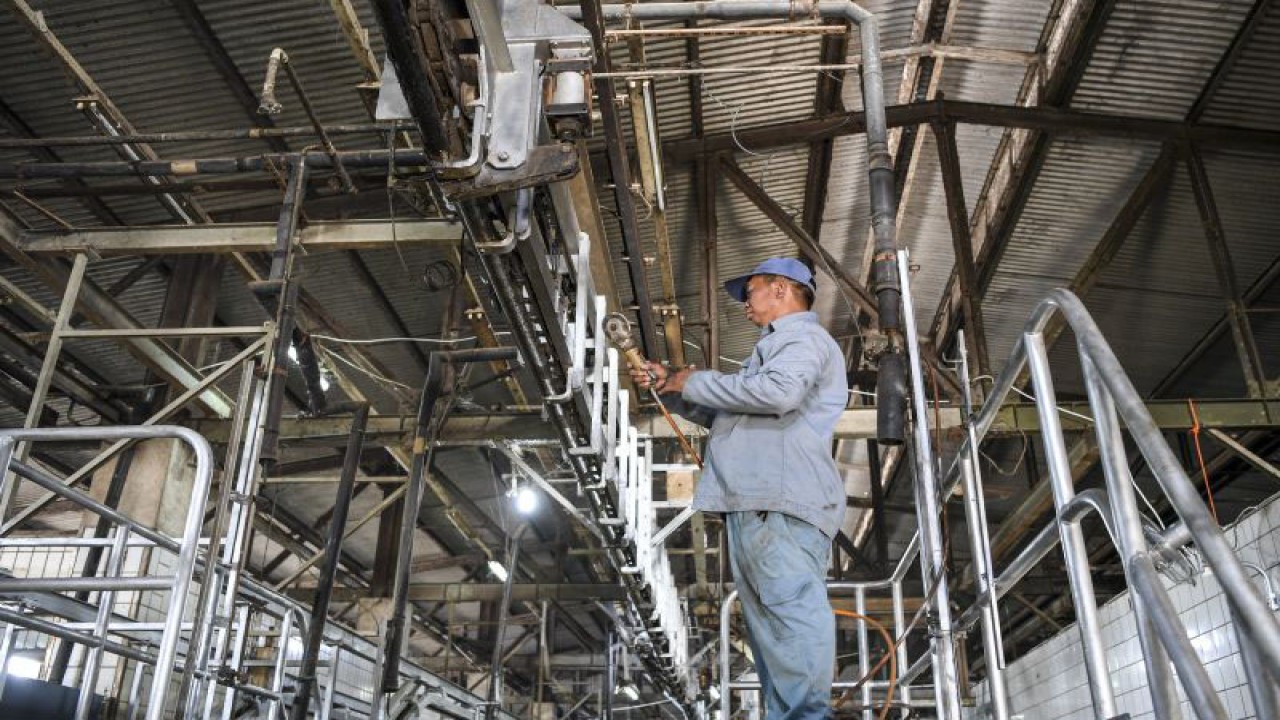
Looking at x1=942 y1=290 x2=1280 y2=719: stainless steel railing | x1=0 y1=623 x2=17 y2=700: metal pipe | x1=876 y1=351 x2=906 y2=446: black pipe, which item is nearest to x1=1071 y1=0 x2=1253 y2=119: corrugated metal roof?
x1=876 y1=351 x2=906 y2=446: black pipe

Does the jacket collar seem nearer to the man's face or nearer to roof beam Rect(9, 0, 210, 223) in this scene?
the man's face

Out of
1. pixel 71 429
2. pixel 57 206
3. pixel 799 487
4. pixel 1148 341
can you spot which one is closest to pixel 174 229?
pixel 57 206

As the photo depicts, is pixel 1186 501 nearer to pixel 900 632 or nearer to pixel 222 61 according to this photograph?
pixel 900 632

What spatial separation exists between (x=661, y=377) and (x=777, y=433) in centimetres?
68

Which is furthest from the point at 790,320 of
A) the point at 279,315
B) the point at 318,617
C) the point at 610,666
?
the point at 610,666

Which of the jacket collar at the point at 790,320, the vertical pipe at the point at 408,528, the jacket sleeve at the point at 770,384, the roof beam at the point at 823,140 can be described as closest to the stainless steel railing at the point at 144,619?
the vertical pipe at the point at 408,528

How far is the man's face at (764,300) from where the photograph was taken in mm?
3992

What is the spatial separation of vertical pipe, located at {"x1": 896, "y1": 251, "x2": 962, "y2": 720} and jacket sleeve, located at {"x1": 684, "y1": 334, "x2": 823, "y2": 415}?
45cm

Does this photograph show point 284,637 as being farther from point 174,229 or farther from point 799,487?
point 799,487

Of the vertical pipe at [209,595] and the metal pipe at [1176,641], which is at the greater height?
the vertical pipe at [209,595]

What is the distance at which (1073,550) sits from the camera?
2529 mm

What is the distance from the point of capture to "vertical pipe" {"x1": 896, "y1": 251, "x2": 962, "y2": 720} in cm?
342

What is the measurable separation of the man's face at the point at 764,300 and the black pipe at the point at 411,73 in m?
1.38

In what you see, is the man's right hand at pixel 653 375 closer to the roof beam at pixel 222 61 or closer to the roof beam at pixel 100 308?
the roof beam at pixel 100 308
